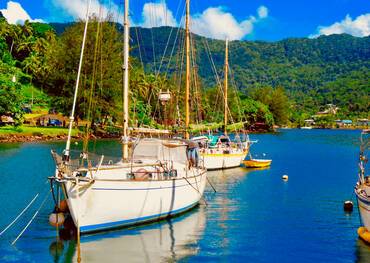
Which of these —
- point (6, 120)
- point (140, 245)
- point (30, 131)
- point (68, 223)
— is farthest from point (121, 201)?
point (6, 120)

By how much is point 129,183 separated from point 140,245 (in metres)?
3.27

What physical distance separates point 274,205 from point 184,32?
70.5 ft

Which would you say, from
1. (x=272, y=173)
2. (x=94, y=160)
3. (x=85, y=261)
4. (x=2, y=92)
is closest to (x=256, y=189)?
(x=272, y=173)

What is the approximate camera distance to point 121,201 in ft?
85.7

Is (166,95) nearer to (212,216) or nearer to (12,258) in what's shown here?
(212,216)

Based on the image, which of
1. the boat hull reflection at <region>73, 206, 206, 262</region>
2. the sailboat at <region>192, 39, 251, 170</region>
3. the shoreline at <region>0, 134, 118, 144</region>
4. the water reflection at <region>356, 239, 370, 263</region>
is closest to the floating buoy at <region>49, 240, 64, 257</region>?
the boat hull reflection at <region>73, 206, 206, 262</region>

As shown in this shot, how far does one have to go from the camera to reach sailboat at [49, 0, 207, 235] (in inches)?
978

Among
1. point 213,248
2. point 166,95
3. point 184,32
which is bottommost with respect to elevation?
point 213,248

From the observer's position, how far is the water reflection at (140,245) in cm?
2341

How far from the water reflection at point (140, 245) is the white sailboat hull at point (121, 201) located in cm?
67

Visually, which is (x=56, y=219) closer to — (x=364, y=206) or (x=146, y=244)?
(x=146, y=244)

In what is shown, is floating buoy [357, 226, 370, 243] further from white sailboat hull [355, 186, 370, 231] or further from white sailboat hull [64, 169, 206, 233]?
white sailboat hull [64, 169, 206, 233]

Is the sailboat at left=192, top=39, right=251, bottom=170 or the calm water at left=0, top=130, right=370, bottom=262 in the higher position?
the sailboat at left=192, top=39, right=251, bottom=170

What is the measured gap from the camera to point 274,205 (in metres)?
38.7
